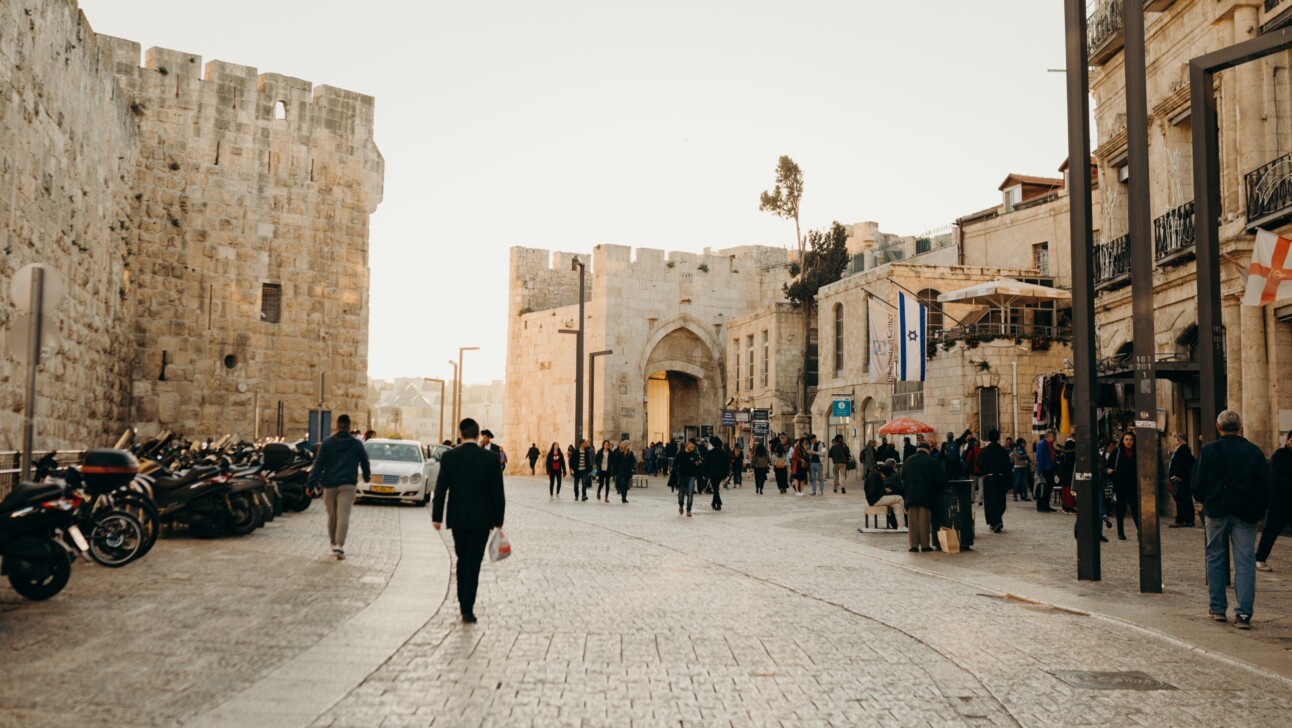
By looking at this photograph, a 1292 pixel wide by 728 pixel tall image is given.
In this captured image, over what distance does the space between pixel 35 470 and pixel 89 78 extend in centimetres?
993

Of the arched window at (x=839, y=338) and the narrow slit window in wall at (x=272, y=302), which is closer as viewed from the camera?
the narrow slit window in wall at (x=272, y=302)

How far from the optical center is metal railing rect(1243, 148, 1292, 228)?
15.6 meters

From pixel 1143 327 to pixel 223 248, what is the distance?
23.4 m

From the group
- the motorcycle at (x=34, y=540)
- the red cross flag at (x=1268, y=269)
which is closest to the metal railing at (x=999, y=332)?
the red cross flag at (x=1268, y=269)

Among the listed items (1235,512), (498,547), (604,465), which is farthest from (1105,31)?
(498,547)

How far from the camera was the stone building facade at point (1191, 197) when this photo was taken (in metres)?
16.9

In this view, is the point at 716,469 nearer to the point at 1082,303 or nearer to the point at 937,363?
the point at 937,363

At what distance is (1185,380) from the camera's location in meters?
19.7

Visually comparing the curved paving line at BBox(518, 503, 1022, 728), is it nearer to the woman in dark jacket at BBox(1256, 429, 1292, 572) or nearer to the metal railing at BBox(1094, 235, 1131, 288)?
the woman in dark jacket at BBox(1256, 429, 1292, 572)

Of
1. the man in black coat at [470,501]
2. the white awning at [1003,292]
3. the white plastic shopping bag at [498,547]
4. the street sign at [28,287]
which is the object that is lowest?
the white plastic shopping bag at [498,547]

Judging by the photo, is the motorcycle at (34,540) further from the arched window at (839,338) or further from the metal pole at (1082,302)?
the arched window at (839,338)

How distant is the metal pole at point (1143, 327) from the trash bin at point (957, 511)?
4523mm

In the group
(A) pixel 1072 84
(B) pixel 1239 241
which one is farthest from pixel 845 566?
(B) pixel 1239 241

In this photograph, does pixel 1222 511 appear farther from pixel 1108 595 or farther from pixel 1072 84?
pixel 1072 84
